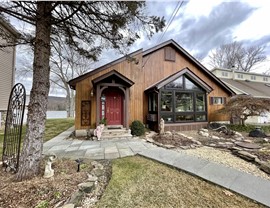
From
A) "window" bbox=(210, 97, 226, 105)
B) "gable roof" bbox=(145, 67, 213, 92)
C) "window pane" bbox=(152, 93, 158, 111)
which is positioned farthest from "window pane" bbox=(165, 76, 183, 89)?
"window" bbox=(210, 97, 226, 105)

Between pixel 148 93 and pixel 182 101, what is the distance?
2.33 metres

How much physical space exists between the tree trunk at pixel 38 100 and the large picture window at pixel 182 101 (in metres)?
7.19

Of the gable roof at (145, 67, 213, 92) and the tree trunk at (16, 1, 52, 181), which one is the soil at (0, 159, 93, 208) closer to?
the tree trunk at (16, 1, 52, 181)

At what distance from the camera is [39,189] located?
2.81 metres

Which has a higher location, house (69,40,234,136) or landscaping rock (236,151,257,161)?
house (69,40,234,136)

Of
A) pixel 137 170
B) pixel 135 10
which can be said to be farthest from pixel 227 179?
pixel 135 10

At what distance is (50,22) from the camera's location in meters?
3.56

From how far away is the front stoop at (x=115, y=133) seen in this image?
26.8 feet

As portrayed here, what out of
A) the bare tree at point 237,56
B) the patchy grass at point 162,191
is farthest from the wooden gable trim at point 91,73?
the bare tree at point 237,56

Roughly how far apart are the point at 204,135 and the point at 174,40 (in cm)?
675

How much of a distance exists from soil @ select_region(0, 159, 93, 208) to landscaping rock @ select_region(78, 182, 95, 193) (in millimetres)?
107

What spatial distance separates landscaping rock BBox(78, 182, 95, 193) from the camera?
289cm

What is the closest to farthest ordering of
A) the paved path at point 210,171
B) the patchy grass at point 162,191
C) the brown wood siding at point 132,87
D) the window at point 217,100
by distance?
1. the patchy grass at point 162,191
2. the paved path at point 210,171
3. the brown wood siding at point 132,87
4. the window at point 217,100

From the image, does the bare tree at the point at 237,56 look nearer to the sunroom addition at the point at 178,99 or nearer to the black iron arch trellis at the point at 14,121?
the sunroom addition at the point at 178,99
